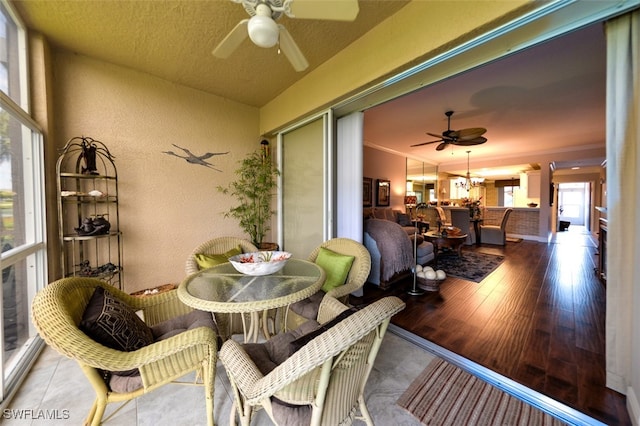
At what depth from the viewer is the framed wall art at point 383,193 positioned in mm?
5965

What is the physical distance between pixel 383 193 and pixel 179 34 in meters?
5.15

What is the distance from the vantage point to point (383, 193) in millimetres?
6129

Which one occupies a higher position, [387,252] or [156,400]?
[387,252]

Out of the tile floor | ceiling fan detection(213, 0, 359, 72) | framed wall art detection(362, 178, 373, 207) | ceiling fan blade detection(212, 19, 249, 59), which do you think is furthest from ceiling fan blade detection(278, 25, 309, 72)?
framed wall art detection(362, 178, 373, 207)

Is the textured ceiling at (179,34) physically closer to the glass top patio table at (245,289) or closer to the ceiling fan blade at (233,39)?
the ceiling fan blade at (233,39)

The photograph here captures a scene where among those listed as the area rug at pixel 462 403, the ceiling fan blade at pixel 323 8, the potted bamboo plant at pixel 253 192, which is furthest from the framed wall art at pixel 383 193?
the ceiling fan blade at pixel 323 8

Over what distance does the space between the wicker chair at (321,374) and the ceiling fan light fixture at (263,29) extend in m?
1.49

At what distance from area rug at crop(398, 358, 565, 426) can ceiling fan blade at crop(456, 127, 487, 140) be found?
3462mm

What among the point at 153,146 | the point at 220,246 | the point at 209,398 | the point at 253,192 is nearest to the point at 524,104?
the point at 253,192

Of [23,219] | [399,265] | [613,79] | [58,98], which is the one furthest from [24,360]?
[613,79]

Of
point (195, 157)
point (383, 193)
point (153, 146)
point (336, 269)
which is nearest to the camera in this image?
point (336, 269)

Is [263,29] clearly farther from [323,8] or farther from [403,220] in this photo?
[403,220]

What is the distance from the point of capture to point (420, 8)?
5.54ft

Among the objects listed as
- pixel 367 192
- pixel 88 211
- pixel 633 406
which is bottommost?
pixel 633 406
